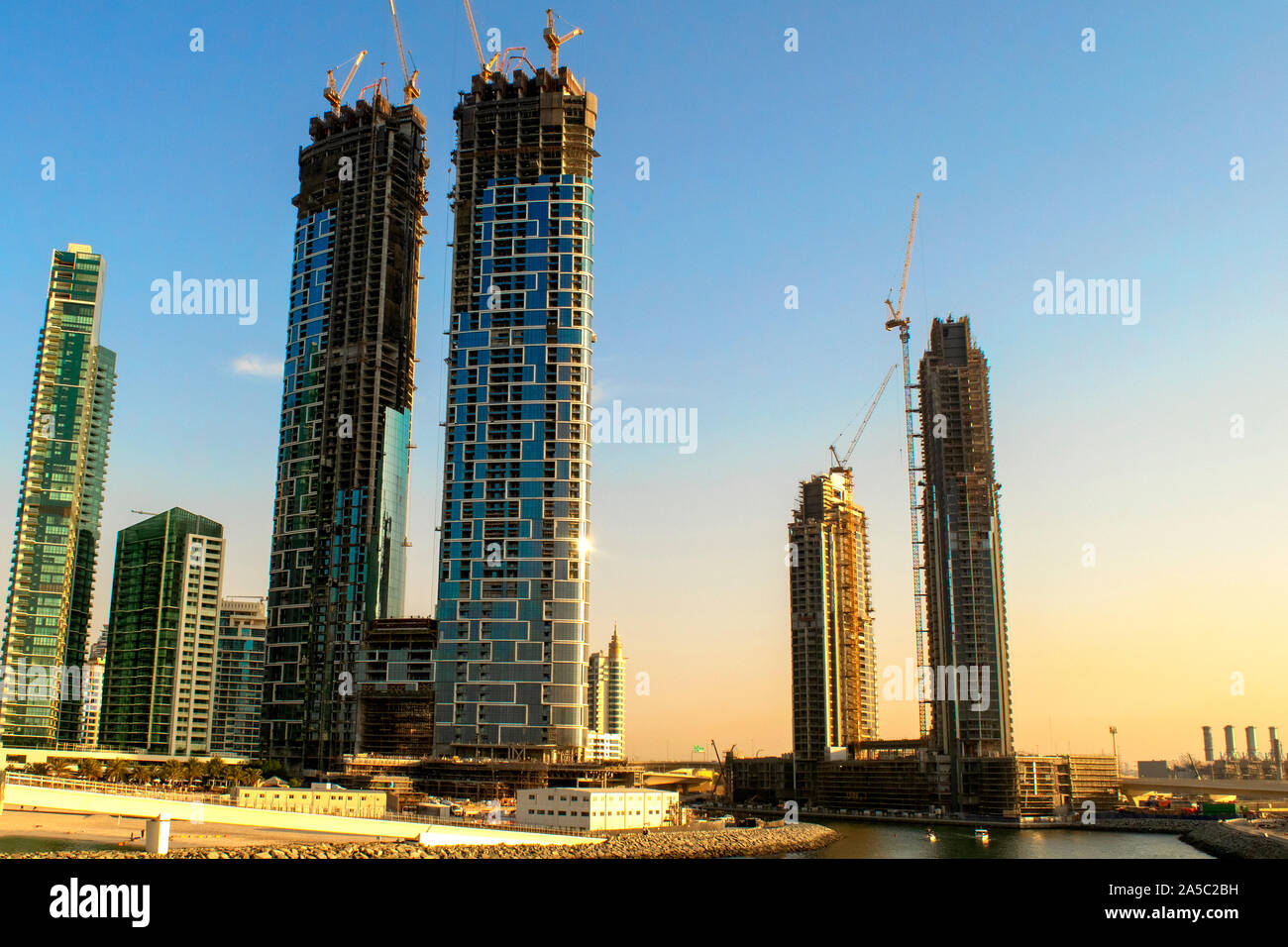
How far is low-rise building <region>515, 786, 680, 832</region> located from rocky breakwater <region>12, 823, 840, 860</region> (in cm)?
553

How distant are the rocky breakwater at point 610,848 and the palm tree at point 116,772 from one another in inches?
3051

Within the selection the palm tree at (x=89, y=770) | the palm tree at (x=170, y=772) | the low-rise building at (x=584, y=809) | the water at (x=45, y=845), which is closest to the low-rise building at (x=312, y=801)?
the low-rise building at (x=584, y=809)

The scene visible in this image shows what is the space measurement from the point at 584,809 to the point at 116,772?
77.1m

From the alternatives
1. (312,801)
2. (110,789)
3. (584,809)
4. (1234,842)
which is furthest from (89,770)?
(1234,842)

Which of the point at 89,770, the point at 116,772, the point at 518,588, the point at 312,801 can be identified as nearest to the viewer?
the point at 312,801

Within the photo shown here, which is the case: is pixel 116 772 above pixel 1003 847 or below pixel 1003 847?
above

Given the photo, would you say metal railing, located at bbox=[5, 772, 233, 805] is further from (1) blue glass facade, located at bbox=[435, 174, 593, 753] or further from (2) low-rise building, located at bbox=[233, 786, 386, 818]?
(1) blue glass facade, located at bbox=[435, 174, 593, 753]

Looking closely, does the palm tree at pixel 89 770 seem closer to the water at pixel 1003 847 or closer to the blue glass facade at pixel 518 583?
the blue glass facade at pixel 518 583

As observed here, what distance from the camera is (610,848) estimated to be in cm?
12744

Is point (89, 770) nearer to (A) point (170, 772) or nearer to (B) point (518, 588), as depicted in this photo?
(A) point (170, 772)

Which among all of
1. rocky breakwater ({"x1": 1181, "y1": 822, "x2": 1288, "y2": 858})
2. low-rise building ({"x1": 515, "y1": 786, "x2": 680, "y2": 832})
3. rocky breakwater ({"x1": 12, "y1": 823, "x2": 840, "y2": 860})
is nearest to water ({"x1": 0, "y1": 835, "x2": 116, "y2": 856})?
rocky breakwater ({"x1": 12, "y1": 823, "x2": 840, "y2": 860})

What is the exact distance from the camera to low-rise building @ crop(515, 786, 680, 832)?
147 metres

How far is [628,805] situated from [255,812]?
55552 millimetres
